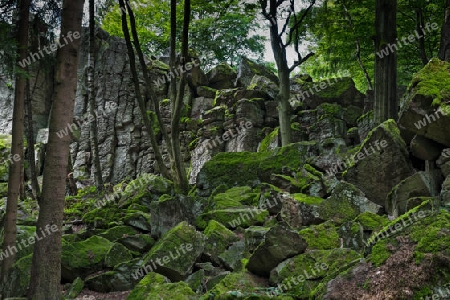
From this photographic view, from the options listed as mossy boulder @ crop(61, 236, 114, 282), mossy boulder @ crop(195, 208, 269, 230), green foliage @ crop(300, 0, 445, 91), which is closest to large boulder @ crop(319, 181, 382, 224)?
mossy boulder @ crop(195, 208, 269, 230)

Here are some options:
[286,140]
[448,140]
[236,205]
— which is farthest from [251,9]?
[448,140]

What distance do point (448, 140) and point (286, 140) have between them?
26.1ft

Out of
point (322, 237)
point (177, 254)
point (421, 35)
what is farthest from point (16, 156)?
point (421, 35)

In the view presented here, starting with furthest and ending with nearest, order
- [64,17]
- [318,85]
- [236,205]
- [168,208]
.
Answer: [318,85] → [236,205] → [168,208] → [64,17]

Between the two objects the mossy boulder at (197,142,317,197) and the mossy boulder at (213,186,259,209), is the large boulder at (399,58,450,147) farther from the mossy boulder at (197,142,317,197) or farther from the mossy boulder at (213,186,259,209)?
the mossy boulder at (197,142,317,197)

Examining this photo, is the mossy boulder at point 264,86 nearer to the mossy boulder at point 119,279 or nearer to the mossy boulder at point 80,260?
the mossy boulder at point 80,260

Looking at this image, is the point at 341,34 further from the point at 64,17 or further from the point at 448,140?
the point at 64,17

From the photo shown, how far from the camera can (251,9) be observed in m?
14.5

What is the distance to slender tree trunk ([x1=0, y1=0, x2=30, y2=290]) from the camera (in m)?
7.10

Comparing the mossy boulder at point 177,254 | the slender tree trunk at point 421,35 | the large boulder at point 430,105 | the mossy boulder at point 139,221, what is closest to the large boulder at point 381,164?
the large boulder at point 430,105

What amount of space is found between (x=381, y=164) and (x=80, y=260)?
6539mm

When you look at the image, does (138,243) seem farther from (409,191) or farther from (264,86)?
(264,86)

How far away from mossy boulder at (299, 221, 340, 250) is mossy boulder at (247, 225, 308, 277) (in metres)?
0.56

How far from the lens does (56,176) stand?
502 centimetres
